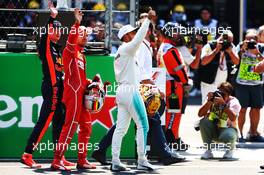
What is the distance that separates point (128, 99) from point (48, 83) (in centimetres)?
106

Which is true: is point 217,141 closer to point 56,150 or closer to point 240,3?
point 56,150

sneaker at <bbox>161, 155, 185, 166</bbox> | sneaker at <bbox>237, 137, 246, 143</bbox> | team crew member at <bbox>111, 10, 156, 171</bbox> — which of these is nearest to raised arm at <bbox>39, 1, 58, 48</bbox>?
team crew member at <bbox>111, 10, 156, 171</bbox>

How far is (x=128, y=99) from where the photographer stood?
10.6 m

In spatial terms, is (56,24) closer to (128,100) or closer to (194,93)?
(128,100)

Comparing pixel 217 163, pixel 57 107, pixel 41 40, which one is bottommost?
pixel 217 163

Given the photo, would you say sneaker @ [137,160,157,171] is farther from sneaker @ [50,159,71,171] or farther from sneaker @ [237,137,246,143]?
sneaker @ [237,137,246,143]

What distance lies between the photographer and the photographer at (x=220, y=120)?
1188 cm

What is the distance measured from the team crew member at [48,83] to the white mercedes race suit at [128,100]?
0.79 m

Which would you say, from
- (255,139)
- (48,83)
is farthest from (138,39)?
(255,139)

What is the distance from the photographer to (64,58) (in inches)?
424

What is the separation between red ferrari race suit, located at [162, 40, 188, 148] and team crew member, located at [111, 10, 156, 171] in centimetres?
132

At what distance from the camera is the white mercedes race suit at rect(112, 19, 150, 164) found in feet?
34.8

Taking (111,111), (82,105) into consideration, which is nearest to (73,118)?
(82,105)

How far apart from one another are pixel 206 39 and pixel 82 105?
407 cm
